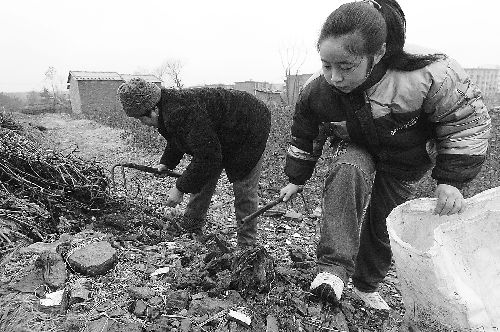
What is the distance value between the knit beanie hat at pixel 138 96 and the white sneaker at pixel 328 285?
1.55 m

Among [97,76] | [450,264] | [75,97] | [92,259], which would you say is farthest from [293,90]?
[450,264]

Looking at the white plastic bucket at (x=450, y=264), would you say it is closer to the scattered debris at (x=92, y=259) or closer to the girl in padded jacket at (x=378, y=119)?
the girl in padded jacket at (x=378, y=119)

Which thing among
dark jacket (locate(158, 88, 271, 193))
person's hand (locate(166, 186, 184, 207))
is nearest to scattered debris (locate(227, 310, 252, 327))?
dark jacket (locate(158, 88, 271, 193))

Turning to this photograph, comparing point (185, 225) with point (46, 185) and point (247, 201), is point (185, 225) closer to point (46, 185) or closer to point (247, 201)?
point (247, 201)

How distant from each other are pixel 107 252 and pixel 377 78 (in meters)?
1.64

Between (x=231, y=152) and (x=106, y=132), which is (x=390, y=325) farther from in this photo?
(x=106, y=132)

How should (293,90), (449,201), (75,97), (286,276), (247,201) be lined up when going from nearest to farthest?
(449,201) < (286,276) < (247,201) < (293,90) < (75,97)

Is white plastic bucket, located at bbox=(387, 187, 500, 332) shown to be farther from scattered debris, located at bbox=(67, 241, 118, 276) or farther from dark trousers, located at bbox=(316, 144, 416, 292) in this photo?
scattered debris, located at bbox=(67, 241, 118, 276)

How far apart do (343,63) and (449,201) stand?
0.73 metres

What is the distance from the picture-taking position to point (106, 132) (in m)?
13.4

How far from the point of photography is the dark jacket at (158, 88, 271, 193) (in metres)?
2.60

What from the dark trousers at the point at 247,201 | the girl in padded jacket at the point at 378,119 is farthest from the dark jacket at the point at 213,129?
the girl in padded jacket at the point at 378,119

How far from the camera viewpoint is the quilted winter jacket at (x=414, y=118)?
5.47 ft

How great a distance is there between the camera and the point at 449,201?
5.44 ft
